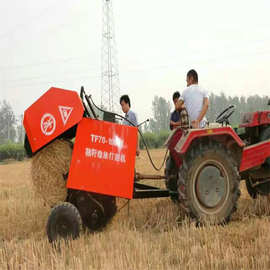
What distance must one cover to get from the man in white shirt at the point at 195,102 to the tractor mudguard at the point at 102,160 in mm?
974

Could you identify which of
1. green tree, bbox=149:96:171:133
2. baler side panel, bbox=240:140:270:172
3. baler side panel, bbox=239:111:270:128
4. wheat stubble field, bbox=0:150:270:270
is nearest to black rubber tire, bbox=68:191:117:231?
wheat stubble field, bbox=0:150:270:270

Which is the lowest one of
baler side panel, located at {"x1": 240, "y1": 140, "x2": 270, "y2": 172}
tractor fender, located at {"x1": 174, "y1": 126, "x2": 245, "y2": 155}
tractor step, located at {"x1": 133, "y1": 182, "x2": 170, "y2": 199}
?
tractor step, located at {"x1": 133, "y1": 182, "x2": 170, "y2": 199}

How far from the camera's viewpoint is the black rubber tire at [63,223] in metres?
3.98

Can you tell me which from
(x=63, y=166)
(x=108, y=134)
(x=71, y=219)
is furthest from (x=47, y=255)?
(x=108, y=134)

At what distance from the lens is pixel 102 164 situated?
166 inches

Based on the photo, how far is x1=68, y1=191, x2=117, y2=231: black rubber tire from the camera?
170 inches

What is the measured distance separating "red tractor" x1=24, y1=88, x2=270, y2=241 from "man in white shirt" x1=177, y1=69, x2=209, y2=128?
216 mm

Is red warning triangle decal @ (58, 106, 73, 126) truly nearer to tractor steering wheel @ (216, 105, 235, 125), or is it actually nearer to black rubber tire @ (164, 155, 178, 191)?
black rubber tire @ (164, 155, 178, 191)

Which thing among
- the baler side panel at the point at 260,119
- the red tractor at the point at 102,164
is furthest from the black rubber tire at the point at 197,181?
the baler side panel at the point at 260,119

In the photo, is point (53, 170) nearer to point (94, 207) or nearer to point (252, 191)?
point (94, 207)

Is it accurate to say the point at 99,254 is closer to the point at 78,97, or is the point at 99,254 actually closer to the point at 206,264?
the point at 206,264

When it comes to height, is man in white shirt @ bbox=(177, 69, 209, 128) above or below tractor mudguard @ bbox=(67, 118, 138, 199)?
above

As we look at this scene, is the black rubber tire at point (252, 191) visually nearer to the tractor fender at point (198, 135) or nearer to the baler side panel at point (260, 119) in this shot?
the baler side panel at point (260, 119)

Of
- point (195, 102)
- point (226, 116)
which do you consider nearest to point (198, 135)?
point (195, 102)
